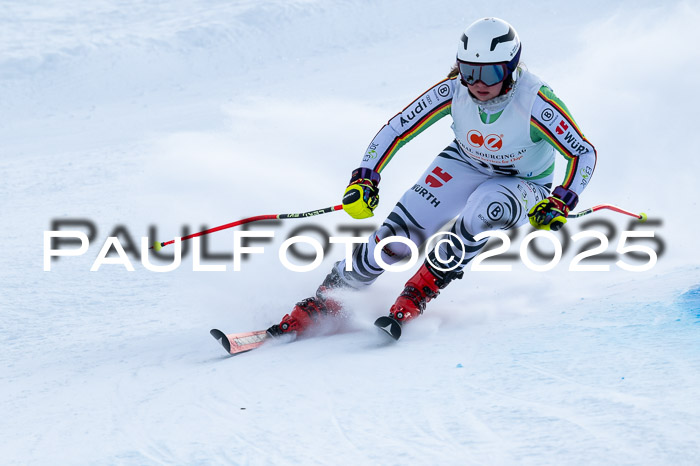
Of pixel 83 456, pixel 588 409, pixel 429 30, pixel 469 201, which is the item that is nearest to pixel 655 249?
pixel 469 201

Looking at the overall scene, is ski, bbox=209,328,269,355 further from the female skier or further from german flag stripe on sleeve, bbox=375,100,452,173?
german flag stripe on sleeve, bbox=375,100,452,173

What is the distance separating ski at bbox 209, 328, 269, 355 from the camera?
3.73 m

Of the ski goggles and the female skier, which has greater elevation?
the ski goggles

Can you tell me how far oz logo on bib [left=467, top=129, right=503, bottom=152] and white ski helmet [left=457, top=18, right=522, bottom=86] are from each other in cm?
32

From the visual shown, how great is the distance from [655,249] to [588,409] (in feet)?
9.42

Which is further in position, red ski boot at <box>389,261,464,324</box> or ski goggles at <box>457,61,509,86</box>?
red ski boot at <box>389,261,464,324</box>

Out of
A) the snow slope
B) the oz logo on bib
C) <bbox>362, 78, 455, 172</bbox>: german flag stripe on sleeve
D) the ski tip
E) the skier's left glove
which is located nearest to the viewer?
the snow slope

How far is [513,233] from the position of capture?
18.1 feet

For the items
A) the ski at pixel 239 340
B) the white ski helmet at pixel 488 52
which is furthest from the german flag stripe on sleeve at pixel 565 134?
the ski at pixel 239 340

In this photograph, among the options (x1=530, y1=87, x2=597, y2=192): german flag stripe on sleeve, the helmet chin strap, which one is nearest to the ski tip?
the helmet chin strap

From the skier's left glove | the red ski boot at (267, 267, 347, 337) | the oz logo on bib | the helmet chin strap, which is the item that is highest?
the helmet chin strap

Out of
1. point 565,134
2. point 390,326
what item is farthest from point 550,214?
point 390,326

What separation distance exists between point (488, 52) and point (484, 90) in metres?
0.18

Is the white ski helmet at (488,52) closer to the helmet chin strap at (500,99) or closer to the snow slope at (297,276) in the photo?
the helmet chin strap at (500,99)
